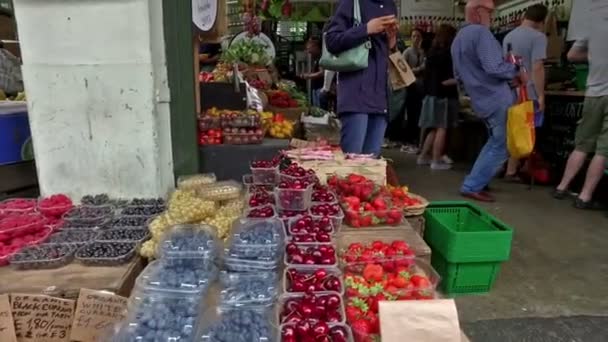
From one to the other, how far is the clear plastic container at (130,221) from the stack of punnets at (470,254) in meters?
1.73

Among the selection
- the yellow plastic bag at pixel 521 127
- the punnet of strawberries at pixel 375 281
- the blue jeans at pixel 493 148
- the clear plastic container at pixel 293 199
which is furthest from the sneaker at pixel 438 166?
the punnet of strawberries at pixel 375 281

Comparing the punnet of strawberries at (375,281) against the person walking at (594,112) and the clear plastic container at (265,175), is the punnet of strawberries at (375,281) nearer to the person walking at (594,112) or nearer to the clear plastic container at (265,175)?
the clear plastic container at (265,175)

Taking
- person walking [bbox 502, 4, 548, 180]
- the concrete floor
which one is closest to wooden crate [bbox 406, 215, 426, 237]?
the concrete floor

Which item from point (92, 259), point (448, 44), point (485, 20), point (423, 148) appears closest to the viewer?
point (92, 259)

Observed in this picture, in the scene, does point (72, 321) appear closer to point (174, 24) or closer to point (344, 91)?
point (174, 24)

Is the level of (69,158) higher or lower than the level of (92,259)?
higher

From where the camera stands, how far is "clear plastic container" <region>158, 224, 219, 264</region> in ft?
5.97

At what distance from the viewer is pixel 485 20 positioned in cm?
406

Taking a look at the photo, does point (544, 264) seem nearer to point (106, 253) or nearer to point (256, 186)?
point (256, 186)

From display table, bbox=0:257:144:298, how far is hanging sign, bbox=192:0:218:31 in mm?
1889

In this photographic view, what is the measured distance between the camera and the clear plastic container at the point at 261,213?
2.23m

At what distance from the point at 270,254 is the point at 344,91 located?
5.38ft

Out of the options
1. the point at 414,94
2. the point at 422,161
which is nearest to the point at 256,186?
the point at 422,161

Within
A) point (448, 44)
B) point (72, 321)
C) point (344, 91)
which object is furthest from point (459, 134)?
point (72, 321)
